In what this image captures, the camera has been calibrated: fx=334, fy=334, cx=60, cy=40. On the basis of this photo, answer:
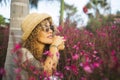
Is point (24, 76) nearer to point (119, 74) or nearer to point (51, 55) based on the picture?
point (51, 55)

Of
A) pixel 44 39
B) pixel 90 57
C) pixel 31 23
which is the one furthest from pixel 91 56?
pixel 31 23

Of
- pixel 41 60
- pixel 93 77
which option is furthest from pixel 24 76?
pixel 93 77

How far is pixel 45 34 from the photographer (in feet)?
13.3

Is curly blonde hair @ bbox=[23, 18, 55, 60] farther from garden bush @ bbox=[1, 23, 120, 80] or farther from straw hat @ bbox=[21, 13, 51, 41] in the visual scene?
garden bush @ bbox=[1, 23, 120, 80]

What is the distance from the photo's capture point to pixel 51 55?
12.4ft

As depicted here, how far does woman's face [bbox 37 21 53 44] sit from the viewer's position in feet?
13.2

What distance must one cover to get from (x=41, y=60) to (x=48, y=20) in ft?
2.04

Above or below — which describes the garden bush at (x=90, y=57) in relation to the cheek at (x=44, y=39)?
below

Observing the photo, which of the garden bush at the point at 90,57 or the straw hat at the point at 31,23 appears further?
the straw hat at the point at 31,23

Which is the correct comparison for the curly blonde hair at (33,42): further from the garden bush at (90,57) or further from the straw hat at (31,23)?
the garden bush at (90,57)

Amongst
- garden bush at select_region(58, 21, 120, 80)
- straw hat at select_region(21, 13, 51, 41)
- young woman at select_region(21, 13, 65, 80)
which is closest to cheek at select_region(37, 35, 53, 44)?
young woman at select_region(21, 13, 65, 80)

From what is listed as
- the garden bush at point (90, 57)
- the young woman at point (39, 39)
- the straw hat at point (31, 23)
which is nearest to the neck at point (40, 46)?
the young woman at point (39, 39)

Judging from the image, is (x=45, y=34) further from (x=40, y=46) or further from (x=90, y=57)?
(x=90, y=57)

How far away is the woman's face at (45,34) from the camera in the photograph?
4023 millimetres
